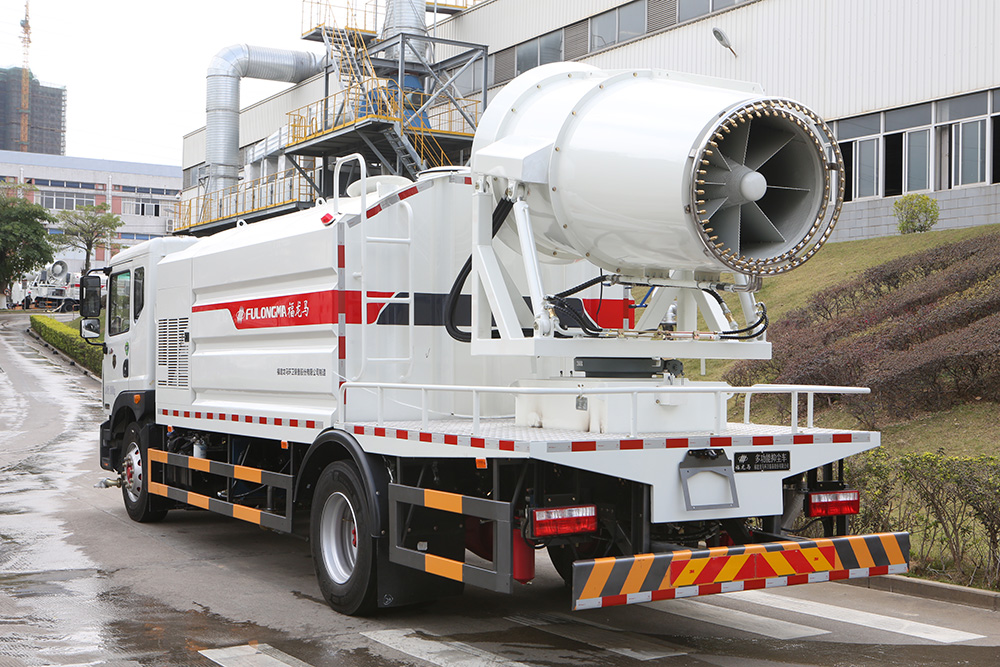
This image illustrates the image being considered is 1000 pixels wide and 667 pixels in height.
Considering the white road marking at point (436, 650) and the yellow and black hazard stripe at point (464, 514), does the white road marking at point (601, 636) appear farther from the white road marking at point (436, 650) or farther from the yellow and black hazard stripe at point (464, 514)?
the yellow and black hazard stripe at point (464, 514)

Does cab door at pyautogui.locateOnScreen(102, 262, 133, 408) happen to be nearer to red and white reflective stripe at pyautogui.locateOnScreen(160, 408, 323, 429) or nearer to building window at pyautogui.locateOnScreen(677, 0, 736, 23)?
red and white reflective stripe at pyautogui.locateOnScreen(160, 408, 323, 429)

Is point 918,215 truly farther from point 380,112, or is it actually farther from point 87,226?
point 87,226

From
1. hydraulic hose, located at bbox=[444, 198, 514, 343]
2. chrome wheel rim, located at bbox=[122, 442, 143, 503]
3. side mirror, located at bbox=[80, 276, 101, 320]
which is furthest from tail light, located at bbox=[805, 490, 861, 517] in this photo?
side mirror, located at bbox=[80, 276, 101, 320]

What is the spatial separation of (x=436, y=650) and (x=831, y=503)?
2.64 metres

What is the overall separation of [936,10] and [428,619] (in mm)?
19047

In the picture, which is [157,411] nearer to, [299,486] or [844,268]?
[299,486]

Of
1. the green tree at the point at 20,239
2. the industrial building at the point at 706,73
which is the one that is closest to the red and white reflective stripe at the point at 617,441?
the industrial building at the point at 706,73

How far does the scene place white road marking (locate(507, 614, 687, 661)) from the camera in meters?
6.38

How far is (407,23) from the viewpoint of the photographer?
103 ft

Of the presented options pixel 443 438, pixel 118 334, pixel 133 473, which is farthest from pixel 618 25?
pixel 443 438

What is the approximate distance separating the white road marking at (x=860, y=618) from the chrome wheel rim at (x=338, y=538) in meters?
2.89

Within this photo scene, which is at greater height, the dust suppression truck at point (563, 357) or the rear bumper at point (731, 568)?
the dust suppression truck at point (563, 357)

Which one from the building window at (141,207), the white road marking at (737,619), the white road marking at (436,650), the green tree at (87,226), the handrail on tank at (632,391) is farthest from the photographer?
the building window at (141,207)

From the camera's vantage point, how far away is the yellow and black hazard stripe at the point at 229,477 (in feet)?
27.1
